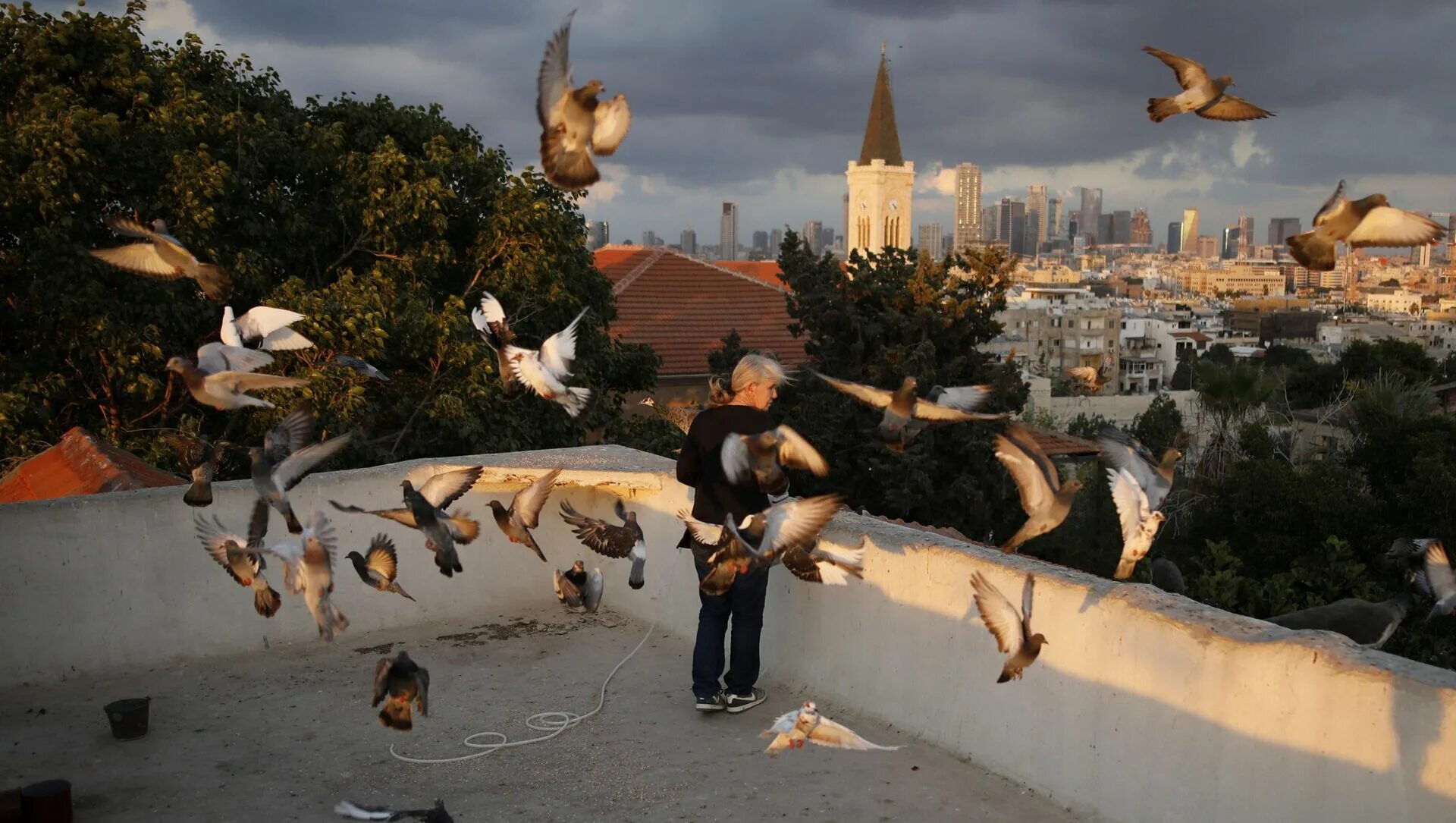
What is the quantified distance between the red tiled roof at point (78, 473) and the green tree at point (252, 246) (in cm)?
193

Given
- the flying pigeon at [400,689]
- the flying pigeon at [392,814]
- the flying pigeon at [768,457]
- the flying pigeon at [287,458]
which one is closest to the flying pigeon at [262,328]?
the flying pigeon at [287,458]

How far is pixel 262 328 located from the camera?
598 cm

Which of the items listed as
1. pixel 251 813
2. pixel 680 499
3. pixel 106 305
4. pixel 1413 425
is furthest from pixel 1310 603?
pixel 106 305

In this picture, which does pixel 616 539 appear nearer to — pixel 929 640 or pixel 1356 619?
pixel 929 640

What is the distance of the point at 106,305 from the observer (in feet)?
35.7

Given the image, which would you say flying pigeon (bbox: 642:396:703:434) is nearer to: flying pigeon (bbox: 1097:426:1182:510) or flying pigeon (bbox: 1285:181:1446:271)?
flying pigeon (bbox: 1097:426:1182:510)

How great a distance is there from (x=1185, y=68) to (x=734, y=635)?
3269 millimetres

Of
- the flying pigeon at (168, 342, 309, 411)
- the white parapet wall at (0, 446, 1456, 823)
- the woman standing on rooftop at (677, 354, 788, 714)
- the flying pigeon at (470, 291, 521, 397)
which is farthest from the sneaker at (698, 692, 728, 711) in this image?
the flying pigeon at (168, 342, 309, 411)

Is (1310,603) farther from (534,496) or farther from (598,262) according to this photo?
(598,262)

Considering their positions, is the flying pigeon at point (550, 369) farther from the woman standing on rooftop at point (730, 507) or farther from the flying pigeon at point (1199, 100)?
the flying pigeon at point (1199, 100)

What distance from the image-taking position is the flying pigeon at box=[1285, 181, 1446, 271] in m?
4.57

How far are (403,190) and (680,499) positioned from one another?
7263 millimetres


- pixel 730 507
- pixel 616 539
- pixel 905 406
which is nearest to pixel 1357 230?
pixel 905 406

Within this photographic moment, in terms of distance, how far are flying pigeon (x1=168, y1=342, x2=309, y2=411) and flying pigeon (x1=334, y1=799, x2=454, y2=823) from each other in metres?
1.98
